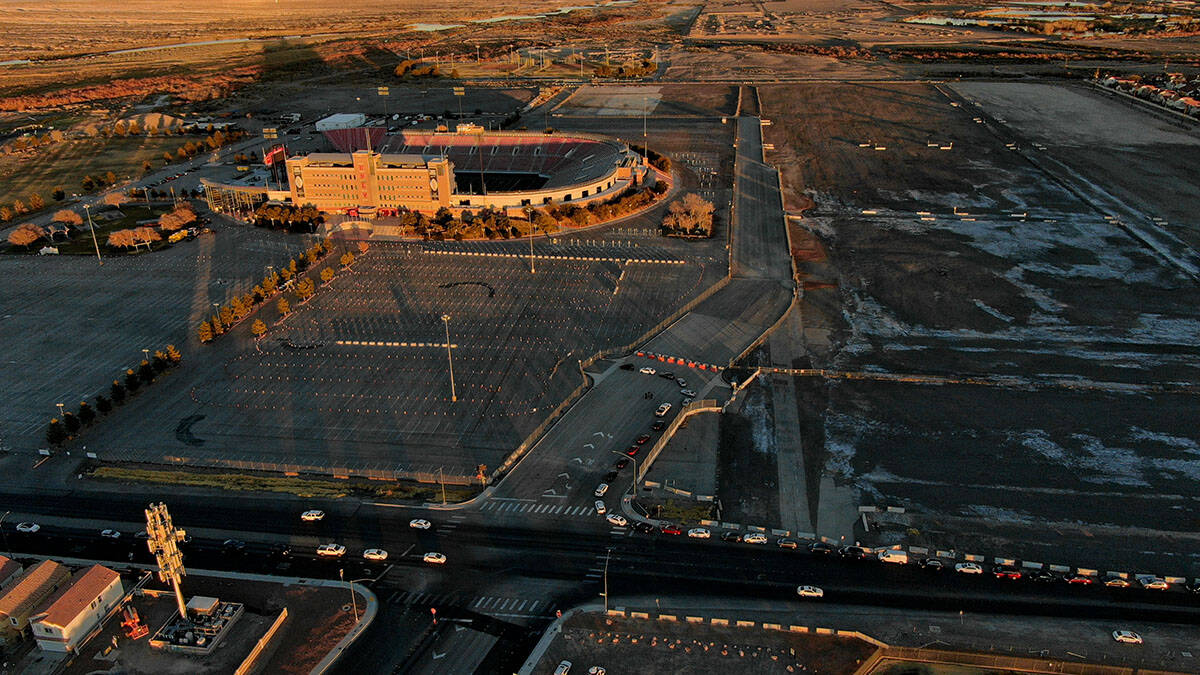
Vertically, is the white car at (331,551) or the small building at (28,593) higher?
the small building at (28,593)

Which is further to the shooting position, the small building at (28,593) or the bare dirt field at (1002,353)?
the bare dirt field at (1002,353)

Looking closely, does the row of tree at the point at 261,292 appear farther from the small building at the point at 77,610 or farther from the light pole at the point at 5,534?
the small building at the point at 77,610

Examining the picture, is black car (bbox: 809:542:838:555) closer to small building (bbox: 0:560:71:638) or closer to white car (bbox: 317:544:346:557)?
white car (bbox: 317:544:346:557)

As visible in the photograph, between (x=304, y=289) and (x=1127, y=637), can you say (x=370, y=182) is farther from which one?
(x=1127, y=637)

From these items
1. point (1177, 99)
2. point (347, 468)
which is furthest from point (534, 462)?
point (1177, 99)

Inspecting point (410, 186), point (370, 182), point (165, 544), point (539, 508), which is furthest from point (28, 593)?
point (370, 182)

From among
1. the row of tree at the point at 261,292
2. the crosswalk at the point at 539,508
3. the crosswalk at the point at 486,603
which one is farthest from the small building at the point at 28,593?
the row of tree at the point at 261,292

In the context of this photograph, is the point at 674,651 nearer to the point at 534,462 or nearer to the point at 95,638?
the point at 534,462
